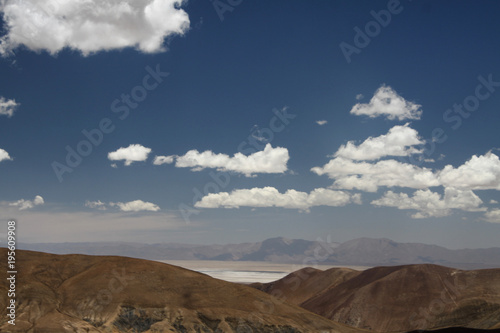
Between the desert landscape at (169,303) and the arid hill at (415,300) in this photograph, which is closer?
the desert landscape at (169,303)

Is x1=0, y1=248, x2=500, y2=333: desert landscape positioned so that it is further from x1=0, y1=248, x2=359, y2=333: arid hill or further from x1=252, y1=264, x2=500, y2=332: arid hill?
x1=252, y1=264, x2=500, y2=332: arid hill

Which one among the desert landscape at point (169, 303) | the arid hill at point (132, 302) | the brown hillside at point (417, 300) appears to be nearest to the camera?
the arid hill at point (132, 302)

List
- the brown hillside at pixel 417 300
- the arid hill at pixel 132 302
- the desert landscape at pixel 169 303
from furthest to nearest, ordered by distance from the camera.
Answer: the brown hillside at pixel 417 300, the desert landscape at pixel 169 303, the arid hill at pixel 132 302

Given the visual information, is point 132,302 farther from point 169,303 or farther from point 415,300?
point 415,300

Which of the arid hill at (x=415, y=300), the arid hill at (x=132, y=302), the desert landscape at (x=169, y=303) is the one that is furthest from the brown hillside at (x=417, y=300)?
the arid hill at (x=132, y=302)

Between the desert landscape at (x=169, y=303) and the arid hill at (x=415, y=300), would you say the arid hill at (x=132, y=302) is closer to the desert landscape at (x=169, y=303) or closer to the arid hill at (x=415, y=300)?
the desert landscape at (x=169, y=303)

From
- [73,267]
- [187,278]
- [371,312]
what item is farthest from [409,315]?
[73,267]

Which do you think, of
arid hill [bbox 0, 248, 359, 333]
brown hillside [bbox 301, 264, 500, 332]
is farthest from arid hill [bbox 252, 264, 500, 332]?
arid hill [bbox 0, 248, 359, 333]
